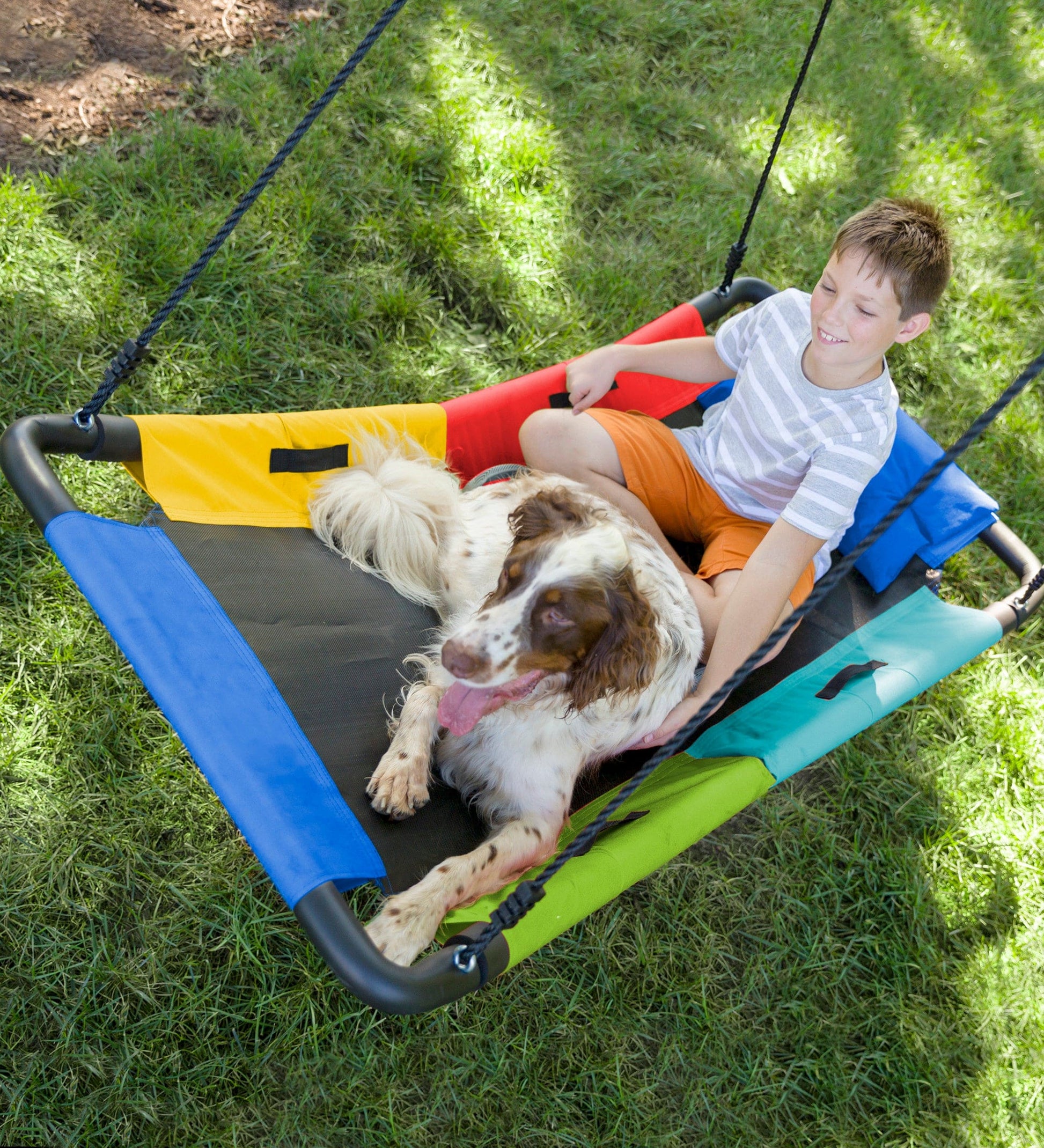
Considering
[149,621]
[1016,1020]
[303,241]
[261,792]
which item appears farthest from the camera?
[303,241]

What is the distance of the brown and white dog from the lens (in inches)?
72.7

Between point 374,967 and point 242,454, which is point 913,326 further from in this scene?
point 374,967

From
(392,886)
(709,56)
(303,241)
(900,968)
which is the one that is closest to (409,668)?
(392,886)

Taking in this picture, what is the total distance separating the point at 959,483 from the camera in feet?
→ 9.17

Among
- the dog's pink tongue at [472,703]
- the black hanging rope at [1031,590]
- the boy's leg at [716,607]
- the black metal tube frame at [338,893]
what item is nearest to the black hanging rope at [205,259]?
the black metal tube frame at [338,893]

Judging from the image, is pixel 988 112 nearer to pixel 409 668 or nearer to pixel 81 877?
pixel 409 668

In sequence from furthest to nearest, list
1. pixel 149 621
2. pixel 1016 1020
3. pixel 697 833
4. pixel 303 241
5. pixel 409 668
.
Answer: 1. pixel 303 241
2. pixel 1016 1020
3. pixel 409 668
4. pixel 697 833
5. pixel 149 621

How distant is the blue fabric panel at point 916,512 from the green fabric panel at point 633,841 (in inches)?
38.4

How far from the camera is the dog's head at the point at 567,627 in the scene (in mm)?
1832

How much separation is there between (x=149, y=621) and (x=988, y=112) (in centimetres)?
518

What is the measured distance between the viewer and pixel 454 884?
1.90 m

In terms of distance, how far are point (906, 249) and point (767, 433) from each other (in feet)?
1.85

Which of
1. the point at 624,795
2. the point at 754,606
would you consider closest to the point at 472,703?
the point at 624,795

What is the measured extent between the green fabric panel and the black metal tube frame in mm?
133
